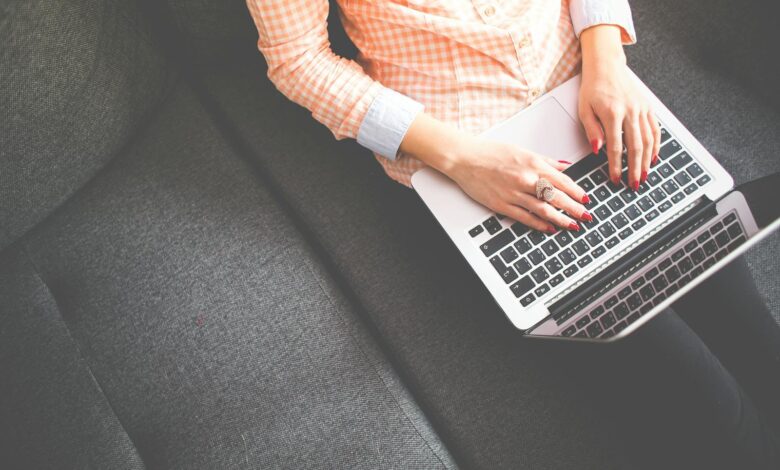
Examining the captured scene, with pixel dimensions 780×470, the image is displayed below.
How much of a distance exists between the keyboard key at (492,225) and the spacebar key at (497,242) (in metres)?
0.01

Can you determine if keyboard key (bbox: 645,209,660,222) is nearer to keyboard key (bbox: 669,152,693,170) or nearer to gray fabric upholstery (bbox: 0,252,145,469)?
keyboard key (bbox: 669,152,693,170)

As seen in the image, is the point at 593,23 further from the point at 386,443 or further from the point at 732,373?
the point at 386,443

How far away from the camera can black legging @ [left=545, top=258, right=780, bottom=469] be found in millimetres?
808

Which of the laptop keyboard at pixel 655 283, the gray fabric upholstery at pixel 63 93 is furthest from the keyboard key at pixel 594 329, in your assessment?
the gray fabric upholstery at pixel 63 93

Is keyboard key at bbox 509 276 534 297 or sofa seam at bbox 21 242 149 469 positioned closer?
keyboard key at bbox 509 276 534 297

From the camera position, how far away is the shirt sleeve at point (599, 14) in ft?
2.89

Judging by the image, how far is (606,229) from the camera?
2.68ft

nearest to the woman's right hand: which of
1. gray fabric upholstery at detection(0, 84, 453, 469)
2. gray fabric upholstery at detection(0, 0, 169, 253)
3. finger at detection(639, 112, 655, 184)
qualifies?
finger at detection(639, 112, 655, 184)

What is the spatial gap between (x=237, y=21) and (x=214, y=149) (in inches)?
10.2

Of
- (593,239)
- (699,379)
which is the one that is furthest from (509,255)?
(699,379)

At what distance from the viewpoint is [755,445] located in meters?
0.80

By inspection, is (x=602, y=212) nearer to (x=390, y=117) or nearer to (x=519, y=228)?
(x=519, y=228)

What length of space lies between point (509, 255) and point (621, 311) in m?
0.20

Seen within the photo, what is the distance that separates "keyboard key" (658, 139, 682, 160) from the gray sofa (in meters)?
0.22
